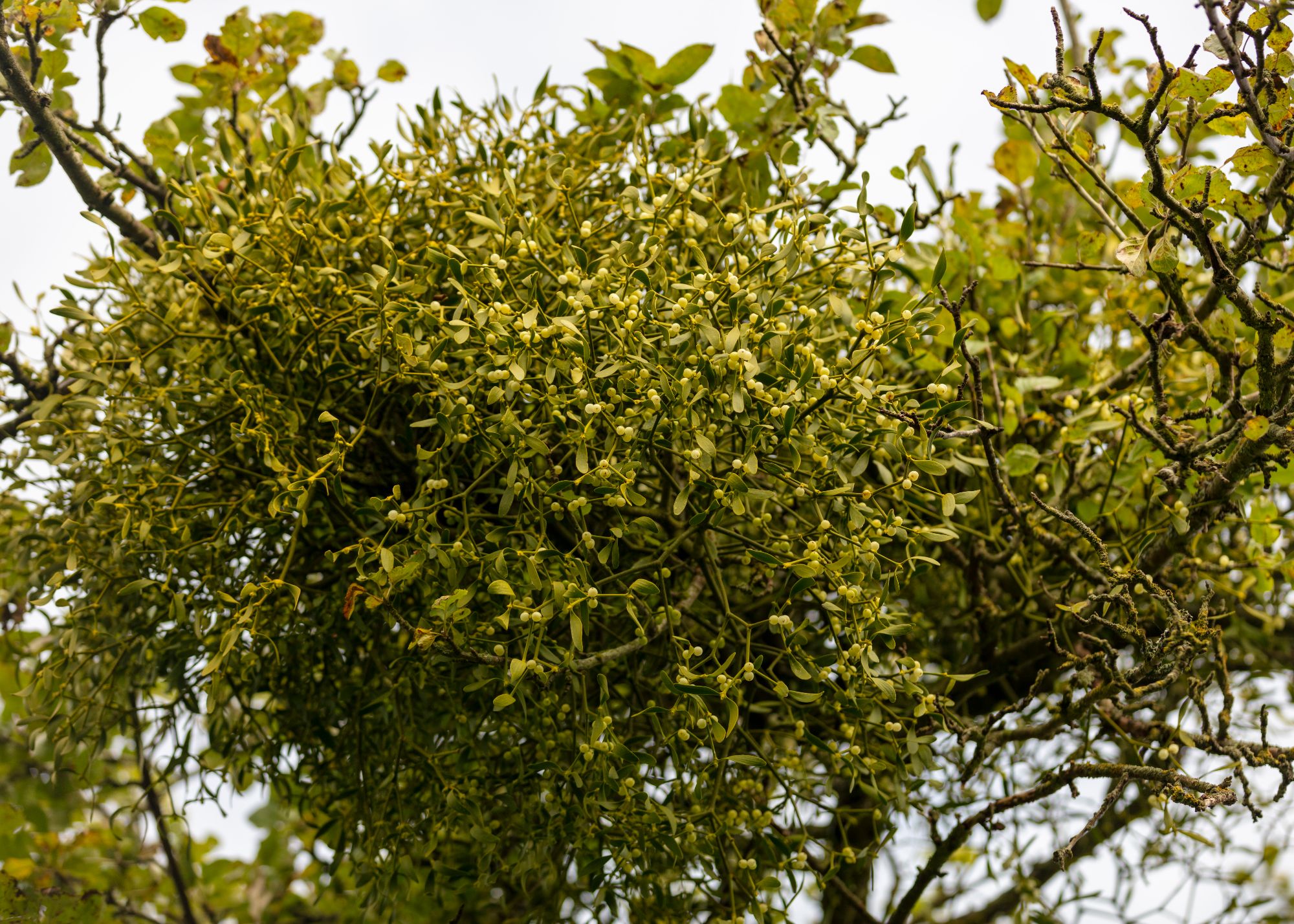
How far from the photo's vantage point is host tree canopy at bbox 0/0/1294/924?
2.21ft

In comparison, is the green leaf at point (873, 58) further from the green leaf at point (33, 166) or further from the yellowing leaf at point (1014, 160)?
the green leaf at point (33, 166)

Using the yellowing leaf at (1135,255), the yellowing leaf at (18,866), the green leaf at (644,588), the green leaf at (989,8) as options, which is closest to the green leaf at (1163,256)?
the yellowing leaf at (1135,255)

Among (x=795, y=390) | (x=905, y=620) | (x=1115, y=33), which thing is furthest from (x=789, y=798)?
(x=1115, y=33)

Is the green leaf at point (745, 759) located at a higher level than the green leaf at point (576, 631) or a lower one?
lower

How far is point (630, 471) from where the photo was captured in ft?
2.13

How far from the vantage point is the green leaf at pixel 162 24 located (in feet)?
3.10

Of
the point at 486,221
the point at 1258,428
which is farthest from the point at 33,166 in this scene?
the point at 1258,428

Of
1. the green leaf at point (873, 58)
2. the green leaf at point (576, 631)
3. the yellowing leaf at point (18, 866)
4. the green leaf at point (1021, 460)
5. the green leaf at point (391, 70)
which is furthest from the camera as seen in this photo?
the yellowing leaf at point (18, 866)

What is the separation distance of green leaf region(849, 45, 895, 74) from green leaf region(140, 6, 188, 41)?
61cm

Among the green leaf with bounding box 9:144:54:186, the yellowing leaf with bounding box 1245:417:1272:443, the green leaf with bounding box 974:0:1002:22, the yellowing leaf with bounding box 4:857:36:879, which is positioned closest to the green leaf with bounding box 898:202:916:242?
the yellowing leaf with bounding box 1245:417:1272:443

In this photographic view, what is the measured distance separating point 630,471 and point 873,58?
571 mm

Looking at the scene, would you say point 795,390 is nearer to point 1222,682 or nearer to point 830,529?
point 830,529

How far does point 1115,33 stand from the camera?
130 centimetres

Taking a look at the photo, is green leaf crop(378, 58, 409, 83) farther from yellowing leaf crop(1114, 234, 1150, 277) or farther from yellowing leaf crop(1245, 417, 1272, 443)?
yellowing leaf crop(1245, 417, 1272, 443)
